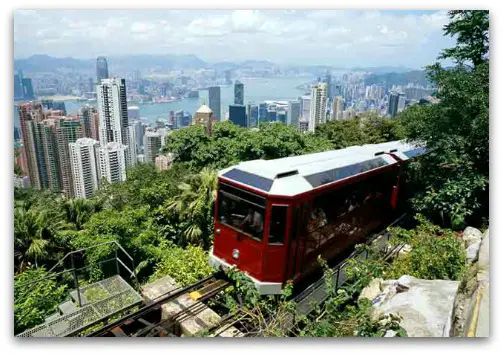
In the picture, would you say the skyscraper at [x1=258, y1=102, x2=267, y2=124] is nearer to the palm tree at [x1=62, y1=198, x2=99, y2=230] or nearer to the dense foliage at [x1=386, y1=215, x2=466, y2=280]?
the dense foliage at [x1=386, y1=215, x2=466, y2=280]

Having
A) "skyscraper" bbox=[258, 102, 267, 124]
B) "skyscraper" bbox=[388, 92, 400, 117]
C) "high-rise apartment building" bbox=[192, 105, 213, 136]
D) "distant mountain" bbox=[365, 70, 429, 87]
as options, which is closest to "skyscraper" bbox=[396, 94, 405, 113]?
"skyscraper" bbox=[388, 92, 400, 117]

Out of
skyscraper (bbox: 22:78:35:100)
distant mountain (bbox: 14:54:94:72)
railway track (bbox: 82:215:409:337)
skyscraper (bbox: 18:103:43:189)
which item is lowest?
railway track (bbox: 82:215:409:337)

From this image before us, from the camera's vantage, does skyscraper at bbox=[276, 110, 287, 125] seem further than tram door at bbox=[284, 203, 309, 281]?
Yes

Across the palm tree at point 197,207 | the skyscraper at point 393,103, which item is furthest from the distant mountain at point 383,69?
the palm tree at point 197,207

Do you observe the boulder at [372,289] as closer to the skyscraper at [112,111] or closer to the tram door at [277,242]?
the tram door at [277,242]

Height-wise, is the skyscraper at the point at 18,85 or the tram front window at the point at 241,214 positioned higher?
the skyscraper at the point at 18,85

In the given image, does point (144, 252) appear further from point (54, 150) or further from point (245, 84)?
point (245, 84)

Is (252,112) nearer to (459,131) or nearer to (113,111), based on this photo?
(113,111)
